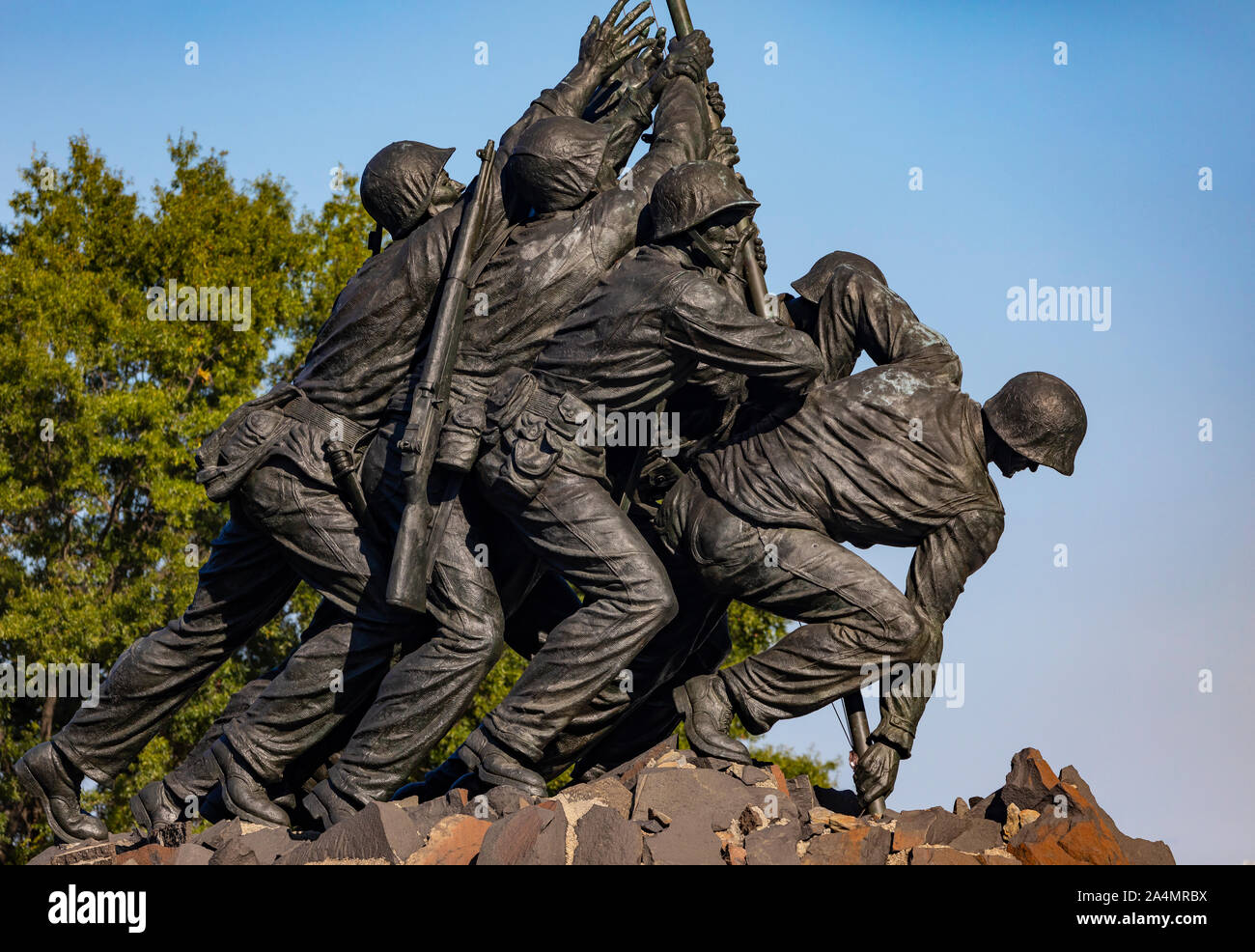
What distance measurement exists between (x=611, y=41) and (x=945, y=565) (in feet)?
10.8

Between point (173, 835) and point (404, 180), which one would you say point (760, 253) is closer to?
point (404, 180)

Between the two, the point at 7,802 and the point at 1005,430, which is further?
the point at 7,802

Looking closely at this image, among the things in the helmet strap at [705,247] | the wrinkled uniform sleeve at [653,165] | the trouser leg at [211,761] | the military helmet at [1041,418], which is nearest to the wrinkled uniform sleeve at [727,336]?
the helmet strap at [705,247]

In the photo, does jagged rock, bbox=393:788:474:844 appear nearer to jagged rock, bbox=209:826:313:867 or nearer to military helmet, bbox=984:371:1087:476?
jagged rock, bbox=209:826:313:867

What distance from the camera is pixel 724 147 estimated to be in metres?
8.27

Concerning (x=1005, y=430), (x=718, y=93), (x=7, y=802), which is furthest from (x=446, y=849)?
(x=7, y=802)

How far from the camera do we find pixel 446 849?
634 cm

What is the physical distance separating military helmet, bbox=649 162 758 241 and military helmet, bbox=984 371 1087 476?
149 cm

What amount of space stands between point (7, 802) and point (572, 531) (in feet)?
34.9

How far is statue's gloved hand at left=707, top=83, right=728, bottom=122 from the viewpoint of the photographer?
8.45 meters

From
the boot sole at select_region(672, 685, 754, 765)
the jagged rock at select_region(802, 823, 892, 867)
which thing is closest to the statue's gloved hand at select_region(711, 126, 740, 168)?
the boot sole at select_region(672, 685, 754, 765)

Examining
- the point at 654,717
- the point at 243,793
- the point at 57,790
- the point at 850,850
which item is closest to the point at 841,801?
the point at 654,717
